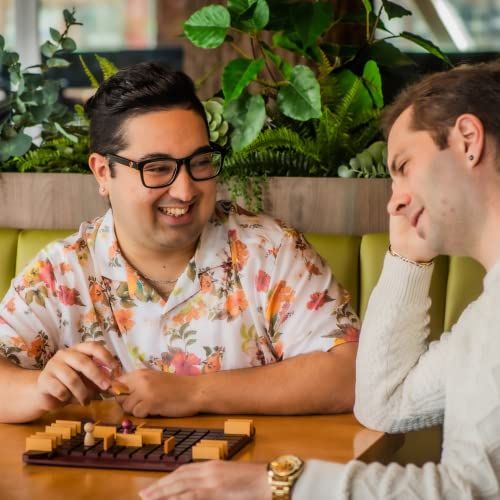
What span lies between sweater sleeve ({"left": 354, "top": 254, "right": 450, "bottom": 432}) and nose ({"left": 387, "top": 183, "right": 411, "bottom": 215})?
178 millimetres

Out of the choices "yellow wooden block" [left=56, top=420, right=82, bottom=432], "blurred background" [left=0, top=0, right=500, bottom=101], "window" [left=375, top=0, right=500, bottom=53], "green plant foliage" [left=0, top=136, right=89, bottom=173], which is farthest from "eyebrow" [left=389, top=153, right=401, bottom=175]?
"blurred background" [left=0, top=0, right=500, bottom=101]

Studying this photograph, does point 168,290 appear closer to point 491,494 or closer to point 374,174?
point 374,174

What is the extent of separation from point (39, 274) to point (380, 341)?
2.56ft

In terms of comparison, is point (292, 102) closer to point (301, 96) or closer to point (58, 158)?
point (301, 96)

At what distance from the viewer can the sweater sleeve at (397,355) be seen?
174 cm

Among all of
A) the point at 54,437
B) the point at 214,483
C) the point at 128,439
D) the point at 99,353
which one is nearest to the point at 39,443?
the point at 54,437

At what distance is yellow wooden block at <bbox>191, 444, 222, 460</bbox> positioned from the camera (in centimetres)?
148

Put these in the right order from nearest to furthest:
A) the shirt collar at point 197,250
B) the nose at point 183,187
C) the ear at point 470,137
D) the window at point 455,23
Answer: the ear at point 470,137, the nose at point 183,187, the shirt collar at point 197,250, the window at point 455,23

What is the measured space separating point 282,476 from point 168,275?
2.89ft

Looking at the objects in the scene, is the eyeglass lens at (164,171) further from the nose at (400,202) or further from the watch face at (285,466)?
the watch face at (285,466)

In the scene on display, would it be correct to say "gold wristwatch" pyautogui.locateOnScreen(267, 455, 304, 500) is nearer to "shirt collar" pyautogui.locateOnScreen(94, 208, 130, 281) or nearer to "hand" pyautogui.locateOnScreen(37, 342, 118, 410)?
"hand" pyautogui.locateOnScreen(37, 342, 118, 410)

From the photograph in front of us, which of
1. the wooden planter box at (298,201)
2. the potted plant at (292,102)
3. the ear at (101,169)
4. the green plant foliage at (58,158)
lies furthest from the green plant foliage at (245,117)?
the ear at (101,169)

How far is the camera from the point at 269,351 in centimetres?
212

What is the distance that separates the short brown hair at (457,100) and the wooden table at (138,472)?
1.68 ft
